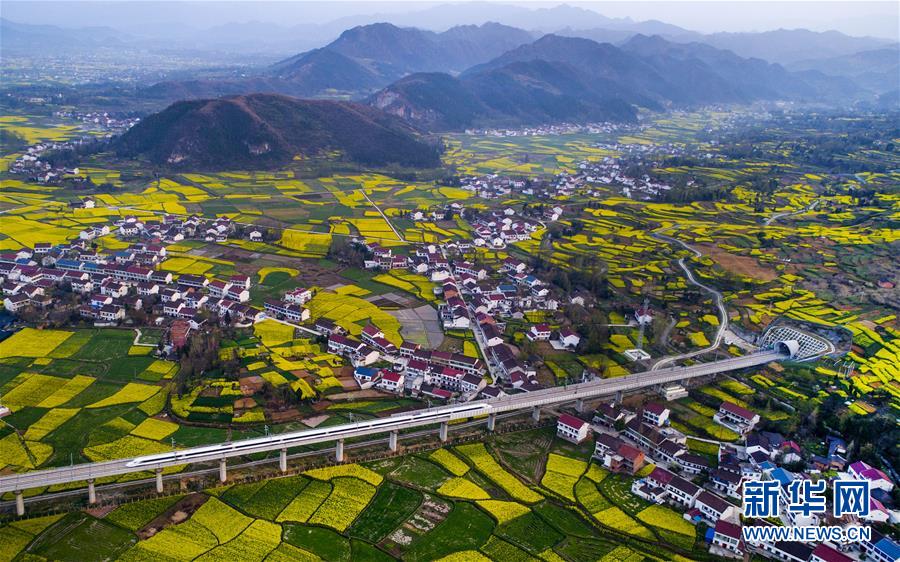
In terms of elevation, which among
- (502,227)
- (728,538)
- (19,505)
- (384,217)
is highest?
(502,227)

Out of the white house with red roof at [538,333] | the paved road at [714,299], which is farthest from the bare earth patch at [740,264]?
the white house with red roof at [538,333]

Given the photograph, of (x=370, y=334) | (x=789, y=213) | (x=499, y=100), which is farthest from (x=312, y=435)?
(x=499, y=100)

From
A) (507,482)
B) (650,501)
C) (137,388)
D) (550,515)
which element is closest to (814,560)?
(650,501)

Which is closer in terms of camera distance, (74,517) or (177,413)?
(74,517)

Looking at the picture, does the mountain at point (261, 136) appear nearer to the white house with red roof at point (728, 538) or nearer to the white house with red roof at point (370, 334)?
the white house with red roof at point (370, 334)

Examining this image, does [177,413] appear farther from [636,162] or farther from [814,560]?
[636,162]

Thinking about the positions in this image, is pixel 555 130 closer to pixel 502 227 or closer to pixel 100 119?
pixel 502 227
